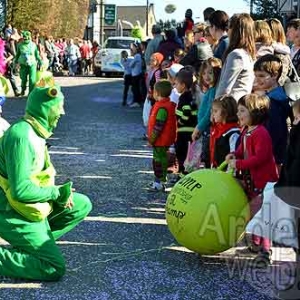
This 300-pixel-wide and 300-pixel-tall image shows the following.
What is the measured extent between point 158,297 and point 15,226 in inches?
42.5

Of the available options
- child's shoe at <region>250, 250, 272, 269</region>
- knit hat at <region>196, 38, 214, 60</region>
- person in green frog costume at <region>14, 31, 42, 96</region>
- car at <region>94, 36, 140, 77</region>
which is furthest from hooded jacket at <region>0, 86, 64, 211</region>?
car at <region>94, 36, 140, 77</region>

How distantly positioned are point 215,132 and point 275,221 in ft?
5.59

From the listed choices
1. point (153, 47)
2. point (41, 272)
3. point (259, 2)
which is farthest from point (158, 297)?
point (259, 2)

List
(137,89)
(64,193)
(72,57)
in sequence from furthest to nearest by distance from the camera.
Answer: (72,57) < (137,89) < (64,193)

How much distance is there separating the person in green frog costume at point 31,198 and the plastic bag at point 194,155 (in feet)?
8.54

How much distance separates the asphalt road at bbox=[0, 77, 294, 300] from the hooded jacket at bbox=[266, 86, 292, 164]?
83 cm

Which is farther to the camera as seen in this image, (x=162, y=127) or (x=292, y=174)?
(x=162, y=127)

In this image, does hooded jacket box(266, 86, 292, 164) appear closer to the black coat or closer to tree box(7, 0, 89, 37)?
A: the black coat

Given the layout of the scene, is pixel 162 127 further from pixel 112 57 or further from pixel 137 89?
pixel 112 57

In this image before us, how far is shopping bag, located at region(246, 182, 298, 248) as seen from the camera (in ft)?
13.2

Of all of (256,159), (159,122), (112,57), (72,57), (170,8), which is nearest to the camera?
(256,159)

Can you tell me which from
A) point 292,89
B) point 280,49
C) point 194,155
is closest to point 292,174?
point 292,89

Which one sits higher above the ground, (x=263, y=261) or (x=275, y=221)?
(x=275, y=221)

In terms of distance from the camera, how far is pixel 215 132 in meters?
5.74
